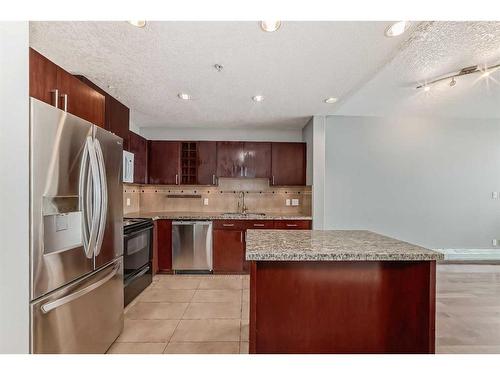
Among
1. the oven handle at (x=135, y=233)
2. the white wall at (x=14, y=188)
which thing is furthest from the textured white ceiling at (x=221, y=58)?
the oven handle at (x=135, y=233)

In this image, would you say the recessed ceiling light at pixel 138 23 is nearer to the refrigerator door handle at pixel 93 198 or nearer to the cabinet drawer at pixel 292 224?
the refrigerator door handle at pixel 93 198

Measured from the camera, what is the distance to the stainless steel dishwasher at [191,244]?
13.0 feet

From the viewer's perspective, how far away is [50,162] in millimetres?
1411

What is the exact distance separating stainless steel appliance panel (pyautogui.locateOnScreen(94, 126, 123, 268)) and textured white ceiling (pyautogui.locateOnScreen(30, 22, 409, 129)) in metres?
0.72

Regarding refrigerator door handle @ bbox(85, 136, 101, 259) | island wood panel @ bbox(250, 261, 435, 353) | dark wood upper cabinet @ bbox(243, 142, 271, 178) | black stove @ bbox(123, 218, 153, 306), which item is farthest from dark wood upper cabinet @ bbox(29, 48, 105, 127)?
dark wood upper cabinet @ bbox(243, 142, 271, 178)

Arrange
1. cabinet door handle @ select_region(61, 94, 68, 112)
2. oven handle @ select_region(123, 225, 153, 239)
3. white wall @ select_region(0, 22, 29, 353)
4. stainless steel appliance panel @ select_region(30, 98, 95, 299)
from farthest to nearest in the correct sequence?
oven handle @ select_region(123, 225, 153, 239) → cabinet door handle @ select_region(61, 94, 68, 112) → stainless steel appliance panel @ select_region(30, 98, 95, 299) → white wall @ select_region(0, 22, 29, 353)

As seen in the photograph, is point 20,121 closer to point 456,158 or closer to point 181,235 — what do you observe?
point 181,235

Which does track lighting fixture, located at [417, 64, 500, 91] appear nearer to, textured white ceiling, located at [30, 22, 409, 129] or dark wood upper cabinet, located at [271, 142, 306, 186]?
textured white ceiling, located at [30, 22, 409, 129]

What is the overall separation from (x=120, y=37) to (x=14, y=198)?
4.38 ft

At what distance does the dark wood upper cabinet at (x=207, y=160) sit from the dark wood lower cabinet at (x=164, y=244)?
0.95 m

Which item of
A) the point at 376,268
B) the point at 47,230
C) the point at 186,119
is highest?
the point at 186,119

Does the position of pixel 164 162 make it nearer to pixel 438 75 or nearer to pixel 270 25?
pixel 270 25

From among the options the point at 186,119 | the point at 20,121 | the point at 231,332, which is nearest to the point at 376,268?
the point at 231,332

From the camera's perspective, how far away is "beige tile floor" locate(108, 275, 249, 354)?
85.0 inches
